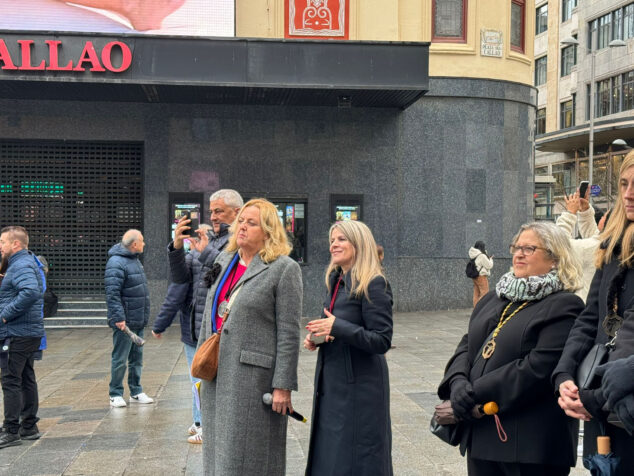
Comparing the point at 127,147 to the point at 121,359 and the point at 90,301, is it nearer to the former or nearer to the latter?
the point at 90,301

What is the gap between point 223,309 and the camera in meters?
4.39

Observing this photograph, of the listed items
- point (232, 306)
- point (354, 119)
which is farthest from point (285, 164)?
point (232, 306)

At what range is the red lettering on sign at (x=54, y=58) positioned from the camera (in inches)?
539

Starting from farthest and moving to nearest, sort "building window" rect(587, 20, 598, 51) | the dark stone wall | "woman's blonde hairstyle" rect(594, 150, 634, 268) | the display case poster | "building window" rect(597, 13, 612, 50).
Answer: "building window" rect(587, 20, 598, 51) → "building window" rect(597, 13, 612, 50) → the display case poster → the dark stone wall → "woman's blonde hairstyle" rect(594, 150, 634, 268)

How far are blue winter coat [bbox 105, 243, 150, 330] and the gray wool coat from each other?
4046 mm

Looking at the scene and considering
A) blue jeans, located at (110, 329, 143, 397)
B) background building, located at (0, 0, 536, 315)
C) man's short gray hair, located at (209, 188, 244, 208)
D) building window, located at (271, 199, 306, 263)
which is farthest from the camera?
building window, located at (271, 199, 306, 263)

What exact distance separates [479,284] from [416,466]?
10.4 metres

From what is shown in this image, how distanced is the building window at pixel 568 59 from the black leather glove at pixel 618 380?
5692 centimetres

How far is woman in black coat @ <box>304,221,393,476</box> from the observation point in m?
4.28

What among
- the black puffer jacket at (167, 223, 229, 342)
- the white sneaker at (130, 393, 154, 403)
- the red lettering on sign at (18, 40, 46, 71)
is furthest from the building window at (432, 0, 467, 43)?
the black puffer jacket at (167, 223, 229, 342)

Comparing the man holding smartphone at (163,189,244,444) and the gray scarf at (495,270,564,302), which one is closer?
the gray scarf at (495,270,564,302)

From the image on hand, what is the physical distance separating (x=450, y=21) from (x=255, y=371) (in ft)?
49.2

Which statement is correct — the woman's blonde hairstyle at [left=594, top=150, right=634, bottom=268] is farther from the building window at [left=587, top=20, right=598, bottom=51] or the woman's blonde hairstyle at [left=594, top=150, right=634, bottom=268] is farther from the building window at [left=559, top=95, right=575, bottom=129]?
the building window at [left=559, top=95, right=575, bottom=129]

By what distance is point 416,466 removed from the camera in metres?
5.81
